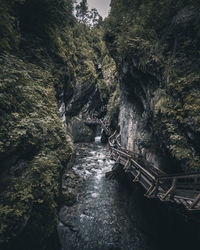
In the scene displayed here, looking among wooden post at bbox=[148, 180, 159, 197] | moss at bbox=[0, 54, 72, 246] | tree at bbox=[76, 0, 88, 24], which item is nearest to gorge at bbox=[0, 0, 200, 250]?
moss at bbox=[0, 54, 72, 246]

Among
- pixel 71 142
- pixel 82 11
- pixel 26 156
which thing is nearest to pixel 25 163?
pixel 26 156

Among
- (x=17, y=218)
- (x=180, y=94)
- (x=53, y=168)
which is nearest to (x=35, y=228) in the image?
(x=17, y=218)

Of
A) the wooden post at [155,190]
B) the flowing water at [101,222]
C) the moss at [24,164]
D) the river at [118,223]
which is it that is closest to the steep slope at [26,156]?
the moss at [24,164]

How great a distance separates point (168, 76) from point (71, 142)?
25.8ft

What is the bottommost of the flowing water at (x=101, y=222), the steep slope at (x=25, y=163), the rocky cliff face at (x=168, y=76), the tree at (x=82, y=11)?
the flowing water at (x=101, y=222)

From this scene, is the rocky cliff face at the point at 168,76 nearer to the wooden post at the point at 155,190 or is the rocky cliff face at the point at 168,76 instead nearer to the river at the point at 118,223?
the wooden post at the point at 155,190

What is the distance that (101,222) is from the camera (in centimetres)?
779

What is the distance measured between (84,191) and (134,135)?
7.46 m

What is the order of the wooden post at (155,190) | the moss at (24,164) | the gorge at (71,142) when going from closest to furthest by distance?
1. the moss at (24,164)
2. the gorge at (71,142)
3. the wooden post at (155,190)

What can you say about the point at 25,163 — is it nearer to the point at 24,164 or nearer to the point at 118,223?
the point at 24,164

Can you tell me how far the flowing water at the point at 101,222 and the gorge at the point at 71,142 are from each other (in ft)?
0.18

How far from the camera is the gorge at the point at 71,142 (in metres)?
4.08

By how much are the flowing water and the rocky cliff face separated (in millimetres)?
4180

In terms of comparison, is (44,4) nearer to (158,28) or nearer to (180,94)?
(158,28)
